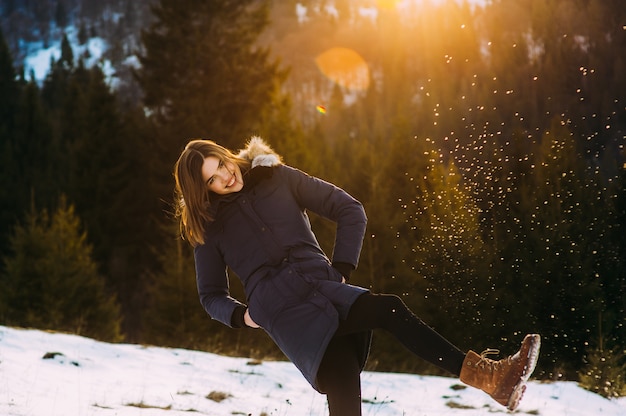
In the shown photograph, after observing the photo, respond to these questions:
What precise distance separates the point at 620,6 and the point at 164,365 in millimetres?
13759

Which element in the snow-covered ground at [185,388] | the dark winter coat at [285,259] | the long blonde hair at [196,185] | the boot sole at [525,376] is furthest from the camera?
the snow-covered ground at [185,388]

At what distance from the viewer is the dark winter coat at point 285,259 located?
303 centimetres

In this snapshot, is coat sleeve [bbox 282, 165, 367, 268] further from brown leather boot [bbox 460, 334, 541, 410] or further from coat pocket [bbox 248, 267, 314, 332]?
brown leather boot [bbox 460, 334, 541, 410]

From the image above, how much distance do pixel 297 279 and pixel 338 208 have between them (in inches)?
17.8

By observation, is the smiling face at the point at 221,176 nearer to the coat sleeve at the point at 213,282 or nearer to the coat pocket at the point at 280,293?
the coat sleeve at the point at 213,282

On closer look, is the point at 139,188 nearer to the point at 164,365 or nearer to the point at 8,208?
the point at 8,208

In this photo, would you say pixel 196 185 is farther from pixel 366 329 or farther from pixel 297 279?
Answer: pixel 366 329

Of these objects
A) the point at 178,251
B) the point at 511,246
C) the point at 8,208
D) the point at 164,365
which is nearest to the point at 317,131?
the point at 8,208

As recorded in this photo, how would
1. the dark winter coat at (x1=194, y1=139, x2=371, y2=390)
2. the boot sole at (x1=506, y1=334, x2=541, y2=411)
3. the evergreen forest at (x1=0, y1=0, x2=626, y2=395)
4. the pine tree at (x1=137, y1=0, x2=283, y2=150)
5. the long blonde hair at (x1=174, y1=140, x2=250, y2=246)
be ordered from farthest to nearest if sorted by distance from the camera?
the pine tree at (x1=137, y1=0, x2=283, y2=150), the evergreen forest at (x1=0, y1=0, x2=626, y2=395), the long blonde hair at (x1=174, y1=140, x2=250, y2=246), the dark winter coat at (x1=194, y1=139, x2=371, y2=390), the boot sole at (x1=506, y1=334, x2=541, y2=411)

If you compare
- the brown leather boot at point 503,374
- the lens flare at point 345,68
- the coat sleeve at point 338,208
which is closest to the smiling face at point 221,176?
the coat sleeve at point 338,208

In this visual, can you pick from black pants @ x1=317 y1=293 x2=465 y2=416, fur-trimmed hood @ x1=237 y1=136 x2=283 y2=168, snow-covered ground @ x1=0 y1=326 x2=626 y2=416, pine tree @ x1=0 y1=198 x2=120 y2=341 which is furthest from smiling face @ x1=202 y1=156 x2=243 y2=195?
pine tree @ x1=0 y1=198 x2=120 y2=341

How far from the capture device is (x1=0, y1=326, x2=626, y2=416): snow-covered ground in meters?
5.13

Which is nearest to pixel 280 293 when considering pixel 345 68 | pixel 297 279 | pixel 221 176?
pixel 297 279

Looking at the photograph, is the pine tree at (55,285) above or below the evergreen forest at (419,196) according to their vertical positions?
below
